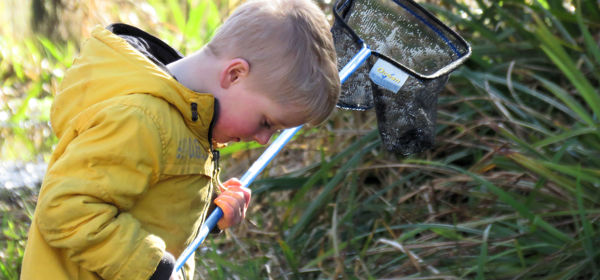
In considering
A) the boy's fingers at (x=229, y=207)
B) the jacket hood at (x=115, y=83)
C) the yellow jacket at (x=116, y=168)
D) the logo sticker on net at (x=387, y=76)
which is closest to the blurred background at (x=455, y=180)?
the logo sticker on net at (x=387, y=76)

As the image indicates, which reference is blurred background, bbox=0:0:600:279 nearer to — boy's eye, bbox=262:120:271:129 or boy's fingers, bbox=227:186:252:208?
boy's fingers, bbox=227:186:252:208

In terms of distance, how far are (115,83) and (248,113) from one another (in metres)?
0.32

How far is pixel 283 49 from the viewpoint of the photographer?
5.82ft

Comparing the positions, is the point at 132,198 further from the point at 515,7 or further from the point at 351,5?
the point at 515,7

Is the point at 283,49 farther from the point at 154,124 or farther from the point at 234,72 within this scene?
the point at 154,124

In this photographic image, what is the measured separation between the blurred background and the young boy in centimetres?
91

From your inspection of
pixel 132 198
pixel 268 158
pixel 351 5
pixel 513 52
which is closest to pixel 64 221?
pixel 132 198

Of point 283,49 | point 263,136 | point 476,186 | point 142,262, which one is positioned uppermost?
point 283,49

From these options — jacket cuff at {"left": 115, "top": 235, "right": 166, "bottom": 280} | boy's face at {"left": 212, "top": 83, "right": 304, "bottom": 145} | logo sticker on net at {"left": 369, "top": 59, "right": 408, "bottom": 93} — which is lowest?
jacket cuff at {"left": 115, "top": 235, "right": 166, "bottom": 280}

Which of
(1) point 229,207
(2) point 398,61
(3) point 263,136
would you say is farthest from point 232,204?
(2) point 398,61

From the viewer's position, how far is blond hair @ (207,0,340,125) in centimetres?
178

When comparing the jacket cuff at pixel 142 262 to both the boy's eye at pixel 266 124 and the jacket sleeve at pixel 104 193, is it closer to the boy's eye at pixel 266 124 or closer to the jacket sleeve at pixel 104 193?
the jacket sleeve at pixel 104 193

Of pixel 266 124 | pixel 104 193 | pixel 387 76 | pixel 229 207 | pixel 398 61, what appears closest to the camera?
pixel 104 193

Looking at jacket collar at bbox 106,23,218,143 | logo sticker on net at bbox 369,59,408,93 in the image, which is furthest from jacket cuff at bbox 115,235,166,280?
logo sticker on net at bbox 369,59,408,93
